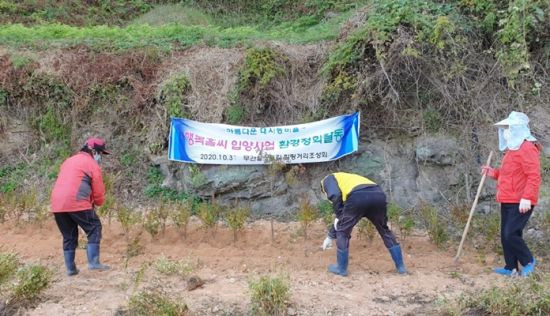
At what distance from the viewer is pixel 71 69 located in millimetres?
9953

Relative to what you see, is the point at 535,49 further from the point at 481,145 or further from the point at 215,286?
the point at 215,286

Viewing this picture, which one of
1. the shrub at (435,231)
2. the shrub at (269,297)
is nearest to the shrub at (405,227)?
the shrub at (435,231)

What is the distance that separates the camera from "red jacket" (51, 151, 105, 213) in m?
6.05

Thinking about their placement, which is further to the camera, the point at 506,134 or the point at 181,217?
the point at 181,217

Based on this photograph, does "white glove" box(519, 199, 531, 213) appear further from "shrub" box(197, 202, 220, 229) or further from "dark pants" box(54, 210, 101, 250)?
"dark pants" box(54, 210, 101, 250)

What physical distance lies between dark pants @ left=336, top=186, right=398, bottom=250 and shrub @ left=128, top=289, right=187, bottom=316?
188 cm

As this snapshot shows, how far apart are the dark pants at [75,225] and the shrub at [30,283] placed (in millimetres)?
859

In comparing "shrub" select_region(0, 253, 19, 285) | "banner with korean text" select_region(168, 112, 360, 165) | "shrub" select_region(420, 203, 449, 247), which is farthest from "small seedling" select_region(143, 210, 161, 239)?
"shrub" select_region(420, 203, 449, 247)

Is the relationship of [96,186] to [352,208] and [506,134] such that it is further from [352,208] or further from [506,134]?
[506,134]

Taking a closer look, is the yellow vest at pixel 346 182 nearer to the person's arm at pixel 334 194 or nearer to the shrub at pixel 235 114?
the person's arm at pixel 334 194

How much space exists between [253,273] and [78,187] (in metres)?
2.09

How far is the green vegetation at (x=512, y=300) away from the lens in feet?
15.9

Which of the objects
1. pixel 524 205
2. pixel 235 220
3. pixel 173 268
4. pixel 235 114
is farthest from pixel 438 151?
pixel 173 268

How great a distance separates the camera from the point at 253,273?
6250 mm
